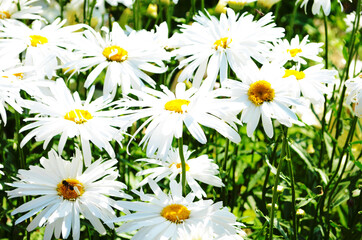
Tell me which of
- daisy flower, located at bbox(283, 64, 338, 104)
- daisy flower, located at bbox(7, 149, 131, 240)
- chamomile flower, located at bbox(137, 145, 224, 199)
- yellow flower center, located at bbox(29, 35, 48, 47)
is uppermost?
yellow flower center, located at bbox(29, 35, 48, 47)

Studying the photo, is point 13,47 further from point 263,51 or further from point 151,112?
point 263,51

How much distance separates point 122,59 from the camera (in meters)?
1.17

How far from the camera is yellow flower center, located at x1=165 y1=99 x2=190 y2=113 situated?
3.13ft

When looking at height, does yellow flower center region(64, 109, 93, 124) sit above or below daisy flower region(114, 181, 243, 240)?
above

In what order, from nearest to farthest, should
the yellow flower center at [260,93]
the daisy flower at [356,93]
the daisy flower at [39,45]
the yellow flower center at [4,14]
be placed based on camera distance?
1. the yellow flower center at [260,93]
2. the daisy flower at [356,93]
3. the daisy flower at [39,45]
4. the yellow flower center at [4,14]

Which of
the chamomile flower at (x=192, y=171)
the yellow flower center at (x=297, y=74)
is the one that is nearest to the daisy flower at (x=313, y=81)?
the yellow flower center at (x=297, y=74)

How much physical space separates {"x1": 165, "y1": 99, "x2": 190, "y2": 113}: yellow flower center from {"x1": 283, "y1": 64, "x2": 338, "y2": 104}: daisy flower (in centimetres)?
21

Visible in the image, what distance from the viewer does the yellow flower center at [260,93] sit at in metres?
0.94

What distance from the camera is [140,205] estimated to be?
0.90 m

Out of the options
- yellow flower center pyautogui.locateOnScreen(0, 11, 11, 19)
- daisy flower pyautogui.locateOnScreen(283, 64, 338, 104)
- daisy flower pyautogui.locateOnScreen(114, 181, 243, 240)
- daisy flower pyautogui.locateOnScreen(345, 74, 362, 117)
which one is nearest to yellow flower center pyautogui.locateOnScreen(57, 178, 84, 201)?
daisy flower pyautogui.locateOnScreen(114, 181, 243, 240)

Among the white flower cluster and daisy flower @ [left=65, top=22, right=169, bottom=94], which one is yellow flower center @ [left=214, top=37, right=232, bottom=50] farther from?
daisy flower @ [left=65, top=22, right=169, bottom=94]

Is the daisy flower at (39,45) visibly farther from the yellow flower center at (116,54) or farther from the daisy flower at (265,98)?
the daisy flower at (265,98)

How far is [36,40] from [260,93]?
1.93 feet

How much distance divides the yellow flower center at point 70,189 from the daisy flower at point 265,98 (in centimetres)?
34
